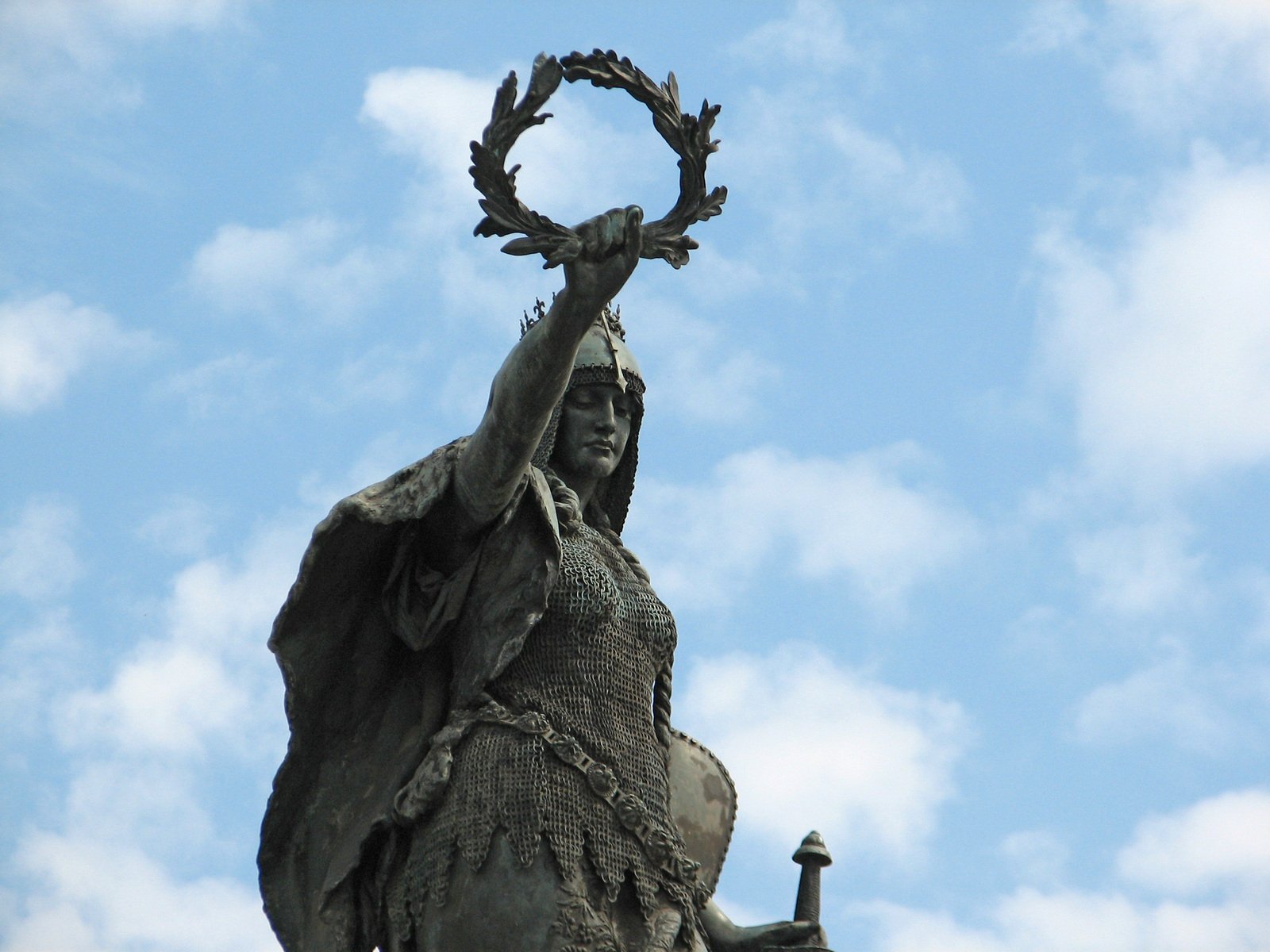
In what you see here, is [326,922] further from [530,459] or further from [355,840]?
[530,459]

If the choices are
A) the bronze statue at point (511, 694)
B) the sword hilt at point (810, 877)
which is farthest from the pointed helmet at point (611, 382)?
the sword hilt at point (810, 877)

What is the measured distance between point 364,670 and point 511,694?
0.83m

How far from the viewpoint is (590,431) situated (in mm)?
14914

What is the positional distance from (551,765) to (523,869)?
534 mm

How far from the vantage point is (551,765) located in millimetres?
13898

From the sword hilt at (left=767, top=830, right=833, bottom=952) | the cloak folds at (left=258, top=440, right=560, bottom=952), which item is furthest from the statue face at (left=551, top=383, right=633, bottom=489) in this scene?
the sword hilt at (left=767, top=830, right=833, bottom=952)

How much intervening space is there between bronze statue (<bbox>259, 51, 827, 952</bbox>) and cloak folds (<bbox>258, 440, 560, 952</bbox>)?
0.04 ft

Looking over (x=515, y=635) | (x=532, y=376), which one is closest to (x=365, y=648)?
(x=515, y=635)

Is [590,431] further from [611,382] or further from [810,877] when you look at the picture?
[810,877]

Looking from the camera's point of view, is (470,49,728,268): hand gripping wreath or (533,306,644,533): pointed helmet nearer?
(470,49,728,268): hand gripping wreath

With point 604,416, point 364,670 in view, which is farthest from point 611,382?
point 364,670

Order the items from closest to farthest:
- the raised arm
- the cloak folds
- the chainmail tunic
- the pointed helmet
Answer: the raised arm, the chainmail tunic, the cloak folds, the pointed helmet

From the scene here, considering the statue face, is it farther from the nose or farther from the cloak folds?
the cloak folds

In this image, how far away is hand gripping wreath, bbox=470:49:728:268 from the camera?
531 inches
